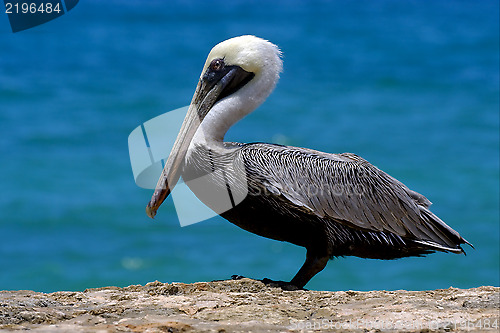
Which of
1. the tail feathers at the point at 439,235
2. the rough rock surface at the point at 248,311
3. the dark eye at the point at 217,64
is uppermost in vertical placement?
the dark eye at the point at 217,64

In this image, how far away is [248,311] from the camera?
14.9 ft

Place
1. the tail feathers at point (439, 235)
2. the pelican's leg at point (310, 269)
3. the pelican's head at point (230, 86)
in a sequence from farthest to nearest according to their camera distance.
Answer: the pelican's head at point (230, 86) < the tail feathers at point (439, 235) < the pelican's leg at point (310, 269)

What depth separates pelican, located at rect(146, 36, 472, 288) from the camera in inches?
215

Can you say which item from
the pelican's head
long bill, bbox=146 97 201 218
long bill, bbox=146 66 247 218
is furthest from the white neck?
long bill, bbox=146 97 201 218

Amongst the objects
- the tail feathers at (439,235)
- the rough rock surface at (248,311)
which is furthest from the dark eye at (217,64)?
the tail feathers at (439,235)

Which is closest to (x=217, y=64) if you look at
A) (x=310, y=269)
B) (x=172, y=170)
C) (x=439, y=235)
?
(x=172, y=170)

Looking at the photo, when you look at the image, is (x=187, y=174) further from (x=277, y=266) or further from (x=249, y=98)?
(x=277, y=266)

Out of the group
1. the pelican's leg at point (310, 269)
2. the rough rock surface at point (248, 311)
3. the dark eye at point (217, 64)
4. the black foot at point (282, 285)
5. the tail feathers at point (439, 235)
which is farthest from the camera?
the dark eye at point (217, 64)

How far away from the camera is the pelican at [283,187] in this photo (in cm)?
547

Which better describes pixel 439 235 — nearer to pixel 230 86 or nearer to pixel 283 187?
pixel 283 187

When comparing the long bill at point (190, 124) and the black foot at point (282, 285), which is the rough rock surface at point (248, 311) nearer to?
the black foot at point (282, 285)

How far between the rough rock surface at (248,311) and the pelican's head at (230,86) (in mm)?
1097

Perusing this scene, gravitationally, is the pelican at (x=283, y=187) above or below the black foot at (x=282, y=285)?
above

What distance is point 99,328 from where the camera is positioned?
13.8 ft
